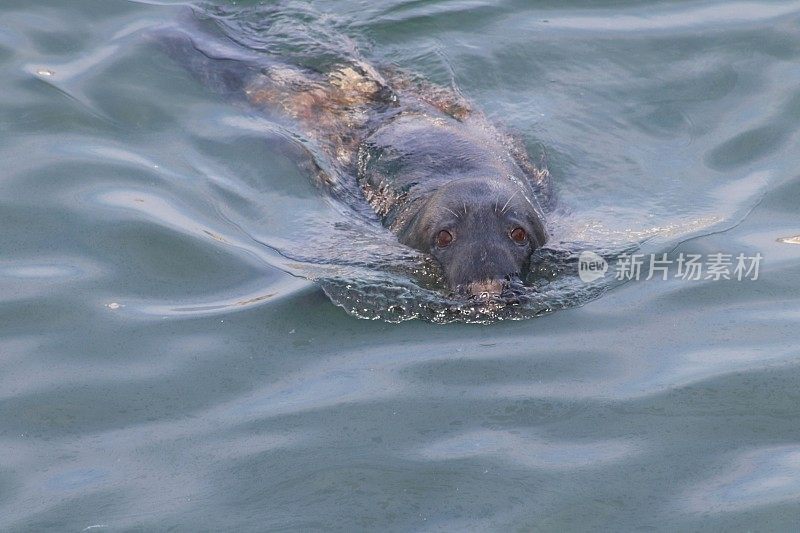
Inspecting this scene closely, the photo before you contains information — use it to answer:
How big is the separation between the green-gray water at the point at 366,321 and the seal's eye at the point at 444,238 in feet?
1.60

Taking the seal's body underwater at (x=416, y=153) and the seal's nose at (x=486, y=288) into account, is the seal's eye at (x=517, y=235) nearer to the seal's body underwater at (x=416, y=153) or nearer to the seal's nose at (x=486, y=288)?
the seal's body underwater at (x=416, y=153)

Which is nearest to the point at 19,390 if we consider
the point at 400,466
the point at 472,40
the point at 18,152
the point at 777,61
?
the point at 400,466

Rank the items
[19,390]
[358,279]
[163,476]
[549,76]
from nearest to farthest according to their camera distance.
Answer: [163,476], [19,390], [358,279], [549,76]

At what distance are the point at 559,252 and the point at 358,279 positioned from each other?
1296mm

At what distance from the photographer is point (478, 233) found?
6914 millimetres

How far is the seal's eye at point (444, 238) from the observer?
6.96 metres

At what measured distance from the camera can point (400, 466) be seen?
5043mm

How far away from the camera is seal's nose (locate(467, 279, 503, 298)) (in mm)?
6488

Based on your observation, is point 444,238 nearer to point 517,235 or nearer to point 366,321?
point 517,235

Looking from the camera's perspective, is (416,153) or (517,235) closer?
(517,235)

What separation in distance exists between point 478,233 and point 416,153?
1316mm

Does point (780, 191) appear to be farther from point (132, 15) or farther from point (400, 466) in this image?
point (132, 15)

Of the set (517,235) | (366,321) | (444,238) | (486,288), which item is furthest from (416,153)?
(366,321)

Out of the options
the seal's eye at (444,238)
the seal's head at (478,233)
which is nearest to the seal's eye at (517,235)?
the seal's head at (478,233)
